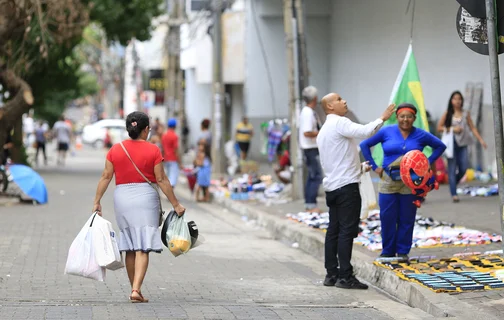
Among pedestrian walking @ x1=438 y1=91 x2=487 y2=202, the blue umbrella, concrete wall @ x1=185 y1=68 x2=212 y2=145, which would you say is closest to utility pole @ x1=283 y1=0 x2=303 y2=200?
pedestrian walking @ x1=438 y1=91 x2=487 y2=202

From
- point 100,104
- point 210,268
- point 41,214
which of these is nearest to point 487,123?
point 41,214

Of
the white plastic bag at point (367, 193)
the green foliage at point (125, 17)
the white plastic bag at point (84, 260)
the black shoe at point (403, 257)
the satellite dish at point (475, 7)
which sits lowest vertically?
the black shoe at point (403, 257)

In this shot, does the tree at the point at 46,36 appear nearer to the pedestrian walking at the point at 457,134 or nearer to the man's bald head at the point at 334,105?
the pedestrian walking at the point at 457,134

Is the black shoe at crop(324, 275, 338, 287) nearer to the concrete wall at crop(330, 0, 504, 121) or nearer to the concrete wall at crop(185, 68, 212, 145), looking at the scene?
the concrete wall at crop(330, 0, 504, 121)

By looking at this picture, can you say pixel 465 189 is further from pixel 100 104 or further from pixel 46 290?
pixel 100 104

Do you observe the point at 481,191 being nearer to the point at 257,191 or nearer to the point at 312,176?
the point at 312,176

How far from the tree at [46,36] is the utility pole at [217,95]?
332cm

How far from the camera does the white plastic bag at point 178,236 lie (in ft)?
27.8

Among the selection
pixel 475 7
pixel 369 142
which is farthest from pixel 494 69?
pixel 369 142

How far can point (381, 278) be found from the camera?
974cm

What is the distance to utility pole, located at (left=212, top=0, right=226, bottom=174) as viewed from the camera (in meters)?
26.5

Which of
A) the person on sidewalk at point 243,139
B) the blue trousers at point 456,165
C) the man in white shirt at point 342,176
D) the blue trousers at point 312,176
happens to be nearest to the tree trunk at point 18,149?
the person on sidewalk at point 243,139

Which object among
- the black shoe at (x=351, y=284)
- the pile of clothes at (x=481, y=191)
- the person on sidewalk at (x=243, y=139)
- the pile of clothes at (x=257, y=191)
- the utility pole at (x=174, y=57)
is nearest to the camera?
the black shoe at (x=351, y=284)

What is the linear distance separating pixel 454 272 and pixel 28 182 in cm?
1114
